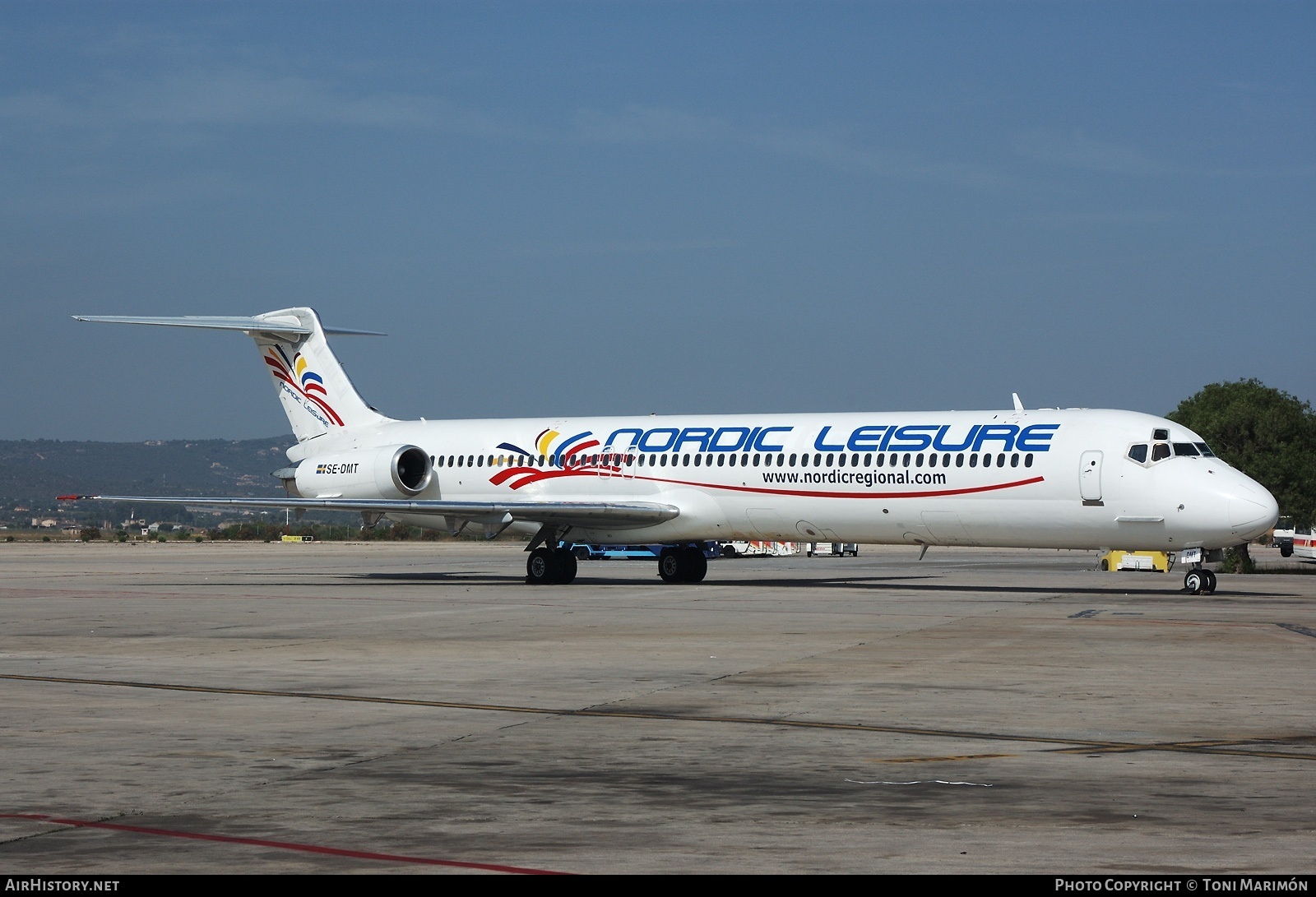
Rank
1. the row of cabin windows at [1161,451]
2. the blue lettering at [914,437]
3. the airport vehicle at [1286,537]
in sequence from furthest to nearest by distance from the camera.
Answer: the airport vehicle at [1286,537], the blue lettering at [914,437], the row of cabin windows at [1161,451]

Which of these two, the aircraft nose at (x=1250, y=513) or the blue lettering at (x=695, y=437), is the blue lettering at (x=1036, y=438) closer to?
the aircraft nose at (x=1250, y=513)

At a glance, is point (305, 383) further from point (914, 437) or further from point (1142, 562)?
point (1142, 562)

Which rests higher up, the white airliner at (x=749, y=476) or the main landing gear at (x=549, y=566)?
the white airliner at (x=749, y=476)

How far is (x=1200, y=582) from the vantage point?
2898 cm

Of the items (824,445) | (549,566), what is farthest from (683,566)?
(824,445)

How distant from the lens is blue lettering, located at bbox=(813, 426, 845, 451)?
30.4 meters

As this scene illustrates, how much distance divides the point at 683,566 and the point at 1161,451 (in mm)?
11898

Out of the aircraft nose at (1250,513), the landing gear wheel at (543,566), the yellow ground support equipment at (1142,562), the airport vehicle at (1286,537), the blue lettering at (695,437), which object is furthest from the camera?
the airport vehicle at (1286,537)

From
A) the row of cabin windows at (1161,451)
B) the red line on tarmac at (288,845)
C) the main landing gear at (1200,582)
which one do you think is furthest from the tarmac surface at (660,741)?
the main landing gear at (1200,582)

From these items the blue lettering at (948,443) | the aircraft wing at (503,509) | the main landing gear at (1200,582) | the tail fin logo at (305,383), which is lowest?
the main landing gear at (1200,582)

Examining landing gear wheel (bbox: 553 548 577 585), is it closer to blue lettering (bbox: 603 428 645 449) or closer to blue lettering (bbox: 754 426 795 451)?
blue lettering (bbox: 603 428 645 449)

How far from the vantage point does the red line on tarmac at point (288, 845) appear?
701 cm

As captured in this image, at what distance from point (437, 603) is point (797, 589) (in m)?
8.16

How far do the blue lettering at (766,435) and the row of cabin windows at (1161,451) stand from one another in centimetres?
726
